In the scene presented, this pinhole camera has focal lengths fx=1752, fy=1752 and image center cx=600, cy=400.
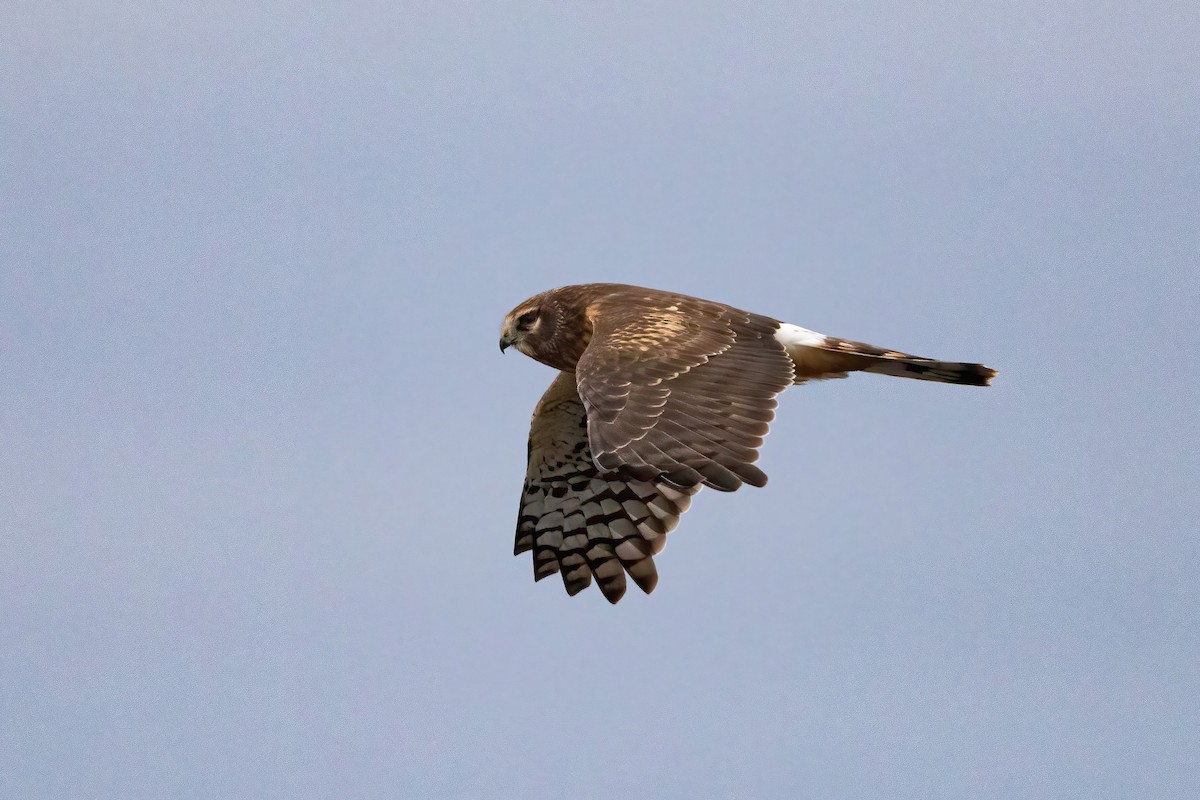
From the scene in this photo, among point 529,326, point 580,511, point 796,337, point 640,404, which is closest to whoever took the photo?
point 640,404

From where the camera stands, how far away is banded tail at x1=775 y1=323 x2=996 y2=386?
1145 cm

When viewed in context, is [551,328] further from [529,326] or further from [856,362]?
[856,362]

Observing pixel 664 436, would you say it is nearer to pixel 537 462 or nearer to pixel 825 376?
pixel 825 376

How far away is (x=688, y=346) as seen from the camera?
10664 millimetres

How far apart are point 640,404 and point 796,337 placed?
1960 millimetres

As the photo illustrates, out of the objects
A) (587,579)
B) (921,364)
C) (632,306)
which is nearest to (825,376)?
(921,364)

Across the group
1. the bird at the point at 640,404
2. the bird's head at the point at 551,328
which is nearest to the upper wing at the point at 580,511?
the bird at the point at 640,404

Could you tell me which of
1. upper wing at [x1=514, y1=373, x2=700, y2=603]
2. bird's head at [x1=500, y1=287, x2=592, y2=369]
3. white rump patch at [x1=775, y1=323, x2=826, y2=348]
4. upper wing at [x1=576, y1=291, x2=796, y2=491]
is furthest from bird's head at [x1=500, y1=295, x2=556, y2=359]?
white rump patch at [x1=775, y1=323, x2=826, y2=348]

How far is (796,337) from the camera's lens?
1145 cm

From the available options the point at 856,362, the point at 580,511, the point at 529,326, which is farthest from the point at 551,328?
the point at 856,362

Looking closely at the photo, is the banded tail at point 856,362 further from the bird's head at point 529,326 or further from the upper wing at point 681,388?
the bird's head at point 529,326

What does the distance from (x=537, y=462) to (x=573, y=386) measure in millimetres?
788

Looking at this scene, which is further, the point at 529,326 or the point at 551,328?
the point at 529,326

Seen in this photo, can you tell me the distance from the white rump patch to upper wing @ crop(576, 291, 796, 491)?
7 centimetres
